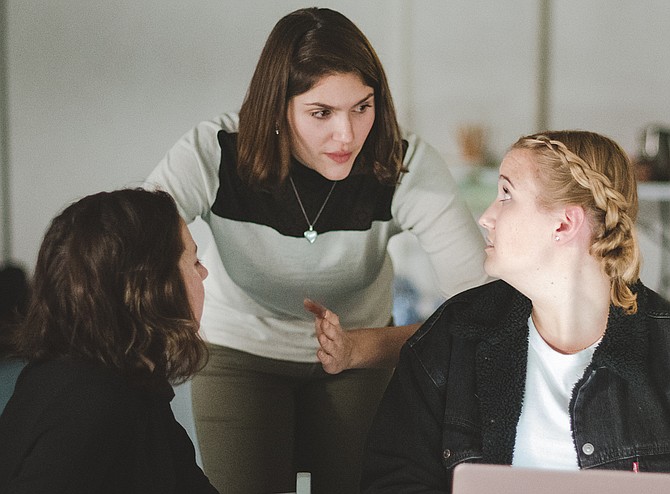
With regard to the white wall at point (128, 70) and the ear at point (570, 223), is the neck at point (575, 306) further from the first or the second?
the white wall at point (128, 70)

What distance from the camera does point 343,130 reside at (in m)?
1.66

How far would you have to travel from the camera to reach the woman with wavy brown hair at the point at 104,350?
3.71ft

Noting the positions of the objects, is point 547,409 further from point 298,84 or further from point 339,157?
point 298,84

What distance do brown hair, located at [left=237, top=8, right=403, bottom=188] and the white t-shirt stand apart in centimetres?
54

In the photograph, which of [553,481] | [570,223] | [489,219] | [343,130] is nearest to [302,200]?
[343,130]

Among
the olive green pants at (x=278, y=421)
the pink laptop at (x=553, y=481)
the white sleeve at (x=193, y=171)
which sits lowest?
the olive green pants at (x=278, y=421)

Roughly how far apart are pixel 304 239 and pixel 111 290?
618 mm

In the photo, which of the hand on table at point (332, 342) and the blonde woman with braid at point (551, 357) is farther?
the hand on table at point (332, 342)

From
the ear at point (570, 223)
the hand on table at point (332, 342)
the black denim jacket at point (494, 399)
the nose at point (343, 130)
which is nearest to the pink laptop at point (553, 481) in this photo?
the black denim jacket at point (494, 399)

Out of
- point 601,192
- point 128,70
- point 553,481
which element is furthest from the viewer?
point 128,70

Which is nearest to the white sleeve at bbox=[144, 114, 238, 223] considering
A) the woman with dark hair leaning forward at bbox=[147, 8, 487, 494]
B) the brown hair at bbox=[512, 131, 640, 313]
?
the woman with dark hair leaning forward at bbox=[147, 8, 487, 494]

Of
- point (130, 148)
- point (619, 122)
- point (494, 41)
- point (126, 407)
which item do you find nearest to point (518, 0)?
point (494, 41)

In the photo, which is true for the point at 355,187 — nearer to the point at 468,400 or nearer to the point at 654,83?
the point at 468,400

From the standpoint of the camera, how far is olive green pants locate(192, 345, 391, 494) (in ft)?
6.01
